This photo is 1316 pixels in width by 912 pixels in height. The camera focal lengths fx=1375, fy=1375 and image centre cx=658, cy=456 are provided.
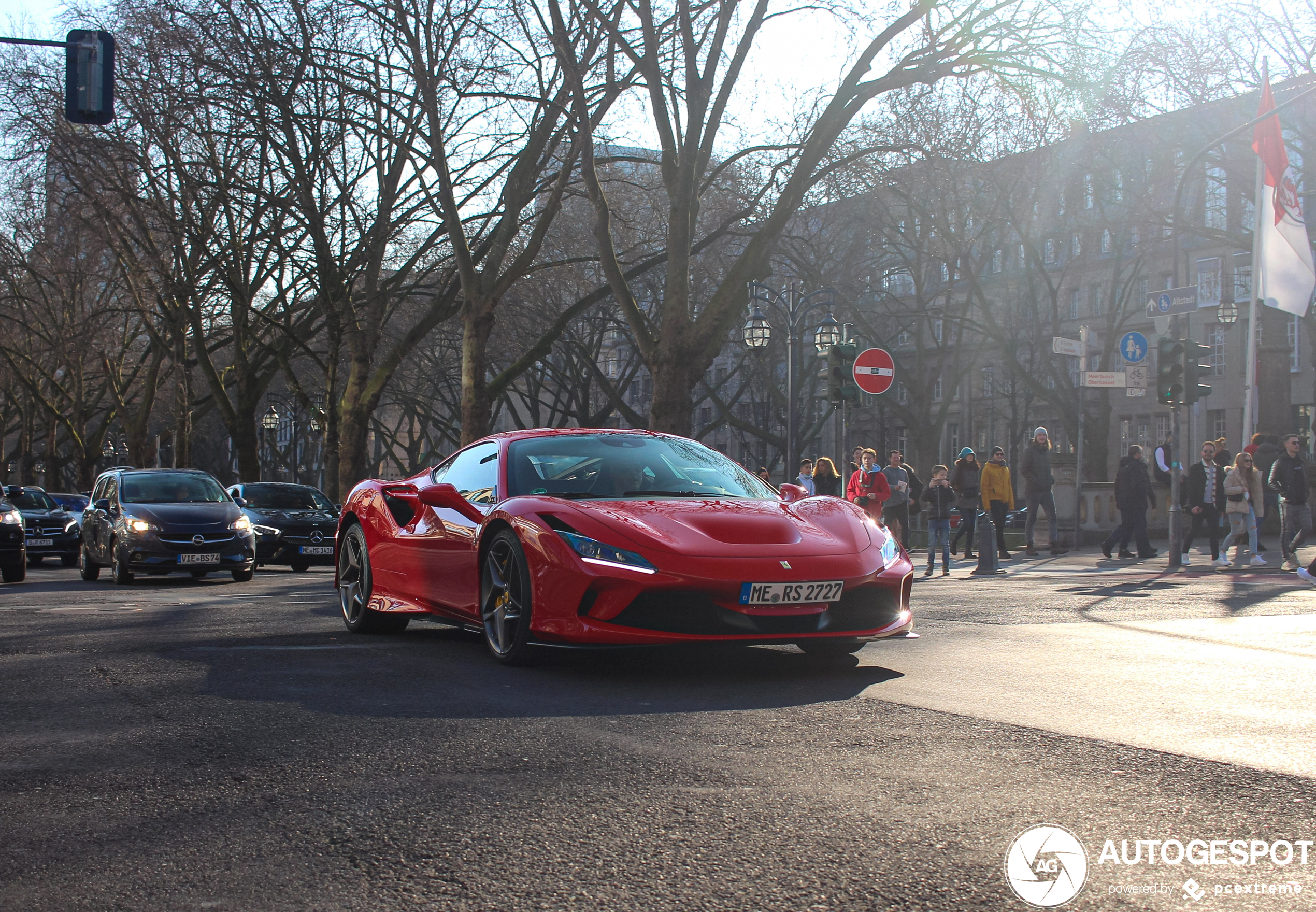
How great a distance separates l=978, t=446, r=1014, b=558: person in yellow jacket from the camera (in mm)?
22328

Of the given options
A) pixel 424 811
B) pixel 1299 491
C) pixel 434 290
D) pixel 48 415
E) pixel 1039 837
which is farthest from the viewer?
pixel 48 415

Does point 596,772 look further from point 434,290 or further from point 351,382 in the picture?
point 434,290

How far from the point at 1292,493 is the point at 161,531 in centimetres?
1490

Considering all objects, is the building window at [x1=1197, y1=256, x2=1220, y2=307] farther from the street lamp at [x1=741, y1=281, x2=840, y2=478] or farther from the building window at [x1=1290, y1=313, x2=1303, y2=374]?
the street lamp at [x1=741, y1=281, x2=840, y2=478]

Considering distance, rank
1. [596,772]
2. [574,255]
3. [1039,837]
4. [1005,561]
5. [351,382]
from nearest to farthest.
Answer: [1039,837] < [596,772] < [1005,561] < [351,382] < [574,255]

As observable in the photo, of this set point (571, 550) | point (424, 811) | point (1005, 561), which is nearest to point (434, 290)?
point (1005, 561)

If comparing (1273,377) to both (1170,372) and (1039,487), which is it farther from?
(1170,372)

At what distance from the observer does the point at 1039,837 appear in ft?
11.9

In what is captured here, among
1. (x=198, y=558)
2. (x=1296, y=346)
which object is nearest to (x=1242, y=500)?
(x=198, y=558)

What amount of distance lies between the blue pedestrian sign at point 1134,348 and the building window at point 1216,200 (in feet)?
35.5

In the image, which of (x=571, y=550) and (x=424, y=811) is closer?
(x=424, y=811)

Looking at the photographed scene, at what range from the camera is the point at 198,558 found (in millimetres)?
18797

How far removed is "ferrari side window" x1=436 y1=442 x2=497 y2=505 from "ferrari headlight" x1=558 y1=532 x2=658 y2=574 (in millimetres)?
1172

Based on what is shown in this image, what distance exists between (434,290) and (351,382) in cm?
1211
